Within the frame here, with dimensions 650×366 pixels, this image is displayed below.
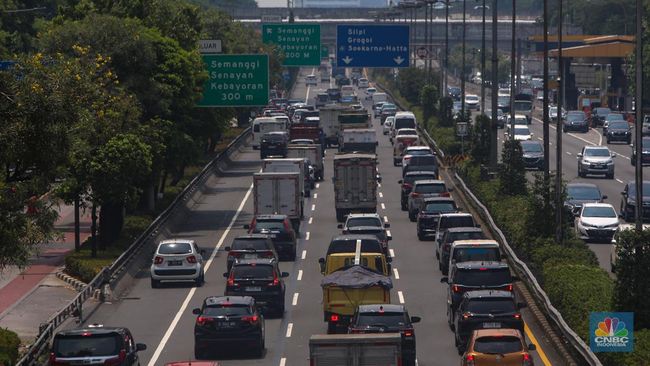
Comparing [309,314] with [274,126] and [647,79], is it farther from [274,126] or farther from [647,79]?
[647,79]

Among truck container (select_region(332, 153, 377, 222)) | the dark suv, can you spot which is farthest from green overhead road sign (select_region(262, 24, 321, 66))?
the dark suv

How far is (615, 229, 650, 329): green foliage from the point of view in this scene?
106 feet

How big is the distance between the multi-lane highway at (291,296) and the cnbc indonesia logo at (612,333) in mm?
2399

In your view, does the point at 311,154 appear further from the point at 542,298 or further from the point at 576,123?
the point at 542,298

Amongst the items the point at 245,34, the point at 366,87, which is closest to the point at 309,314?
the point at 245,34

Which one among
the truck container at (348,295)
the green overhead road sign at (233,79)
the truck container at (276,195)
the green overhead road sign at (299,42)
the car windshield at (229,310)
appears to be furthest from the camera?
the green overhead road sign at (299,42)

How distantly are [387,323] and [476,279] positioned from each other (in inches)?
217

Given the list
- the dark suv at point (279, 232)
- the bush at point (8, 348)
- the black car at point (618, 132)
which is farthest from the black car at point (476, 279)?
the black car at point (618, 132)

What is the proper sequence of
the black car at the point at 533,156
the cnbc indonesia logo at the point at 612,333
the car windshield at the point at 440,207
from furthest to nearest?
the black car at the point at 533,156 → the car windshield at the point at 440,207 → the cnbc indonesia logo at the point at 612,333

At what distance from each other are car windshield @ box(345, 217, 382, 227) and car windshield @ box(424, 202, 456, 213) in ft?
13.0

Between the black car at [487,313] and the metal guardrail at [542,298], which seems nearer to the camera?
the metal guardrail at [542,298]

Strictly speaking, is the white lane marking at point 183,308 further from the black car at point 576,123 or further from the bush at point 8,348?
the black car at point 576,123

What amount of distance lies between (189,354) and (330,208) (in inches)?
1241

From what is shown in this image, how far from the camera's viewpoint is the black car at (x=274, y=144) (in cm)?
8500
